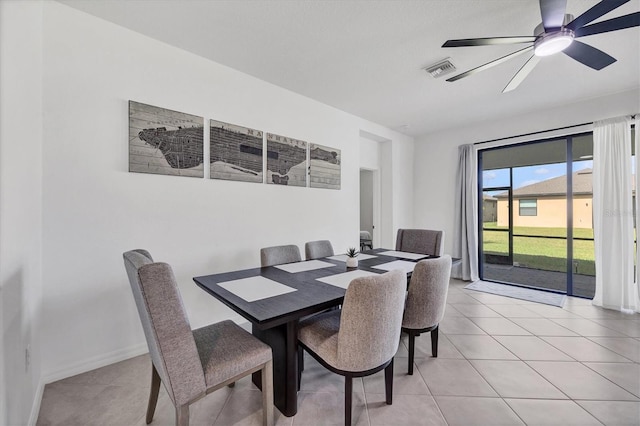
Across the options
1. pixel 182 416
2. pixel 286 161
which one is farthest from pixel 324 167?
pixel 182 416

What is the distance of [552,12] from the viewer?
5.53 feet

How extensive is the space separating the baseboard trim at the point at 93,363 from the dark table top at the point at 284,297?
1.06 meters

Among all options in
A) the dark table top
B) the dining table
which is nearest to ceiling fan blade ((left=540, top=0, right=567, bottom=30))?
the dining table

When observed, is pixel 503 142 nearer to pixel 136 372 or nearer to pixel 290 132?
pixel 290 132

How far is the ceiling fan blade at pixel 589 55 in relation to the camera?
1.92 meters

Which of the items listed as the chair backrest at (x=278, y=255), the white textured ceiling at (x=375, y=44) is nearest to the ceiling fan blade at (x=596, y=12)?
the white textured ceiling at (x=375, y=44)

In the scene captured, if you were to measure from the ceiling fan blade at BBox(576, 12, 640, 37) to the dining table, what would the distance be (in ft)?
6.57

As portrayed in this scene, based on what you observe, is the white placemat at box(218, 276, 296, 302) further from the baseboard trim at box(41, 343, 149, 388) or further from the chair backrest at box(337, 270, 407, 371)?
the baseboard trim at box(41, 343, 149, 388)

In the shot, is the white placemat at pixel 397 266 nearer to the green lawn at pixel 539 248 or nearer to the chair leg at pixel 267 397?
the chair leg at pixel 267 397

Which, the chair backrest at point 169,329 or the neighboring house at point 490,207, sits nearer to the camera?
the chair backrest at point 169,329

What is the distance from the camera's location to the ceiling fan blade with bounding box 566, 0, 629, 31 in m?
1.45

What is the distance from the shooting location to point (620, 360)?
215 centimetres

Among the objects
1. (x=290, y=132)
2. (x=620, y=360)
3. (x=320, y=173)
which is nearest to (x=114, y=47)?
(x=290, y=132)

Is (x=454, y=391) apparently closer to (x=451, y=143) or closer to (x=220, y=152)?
(x=220, y=152)
